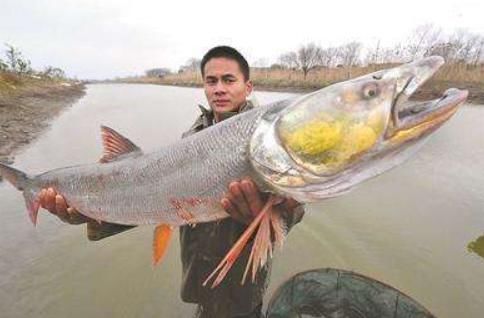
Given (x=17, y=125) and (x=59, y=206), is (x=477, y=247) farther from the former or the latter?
(x=17, y=125)

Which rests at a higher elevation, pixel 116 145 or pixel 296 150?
pixel 296 150

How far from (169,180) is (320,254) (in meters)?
3.68

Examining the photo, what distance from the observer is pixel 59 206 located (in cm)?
283

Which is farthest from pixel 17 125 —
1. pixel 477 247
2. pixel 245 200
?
pixel 245 200

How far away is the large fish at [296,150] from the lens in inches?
60.7

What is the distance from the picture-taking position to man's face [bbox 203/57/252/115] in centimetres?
276

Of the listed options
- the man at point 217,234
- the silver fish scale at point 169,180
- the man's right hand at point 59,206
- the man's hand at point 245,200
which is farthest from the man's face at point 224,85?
the man's right hand at point 59,206

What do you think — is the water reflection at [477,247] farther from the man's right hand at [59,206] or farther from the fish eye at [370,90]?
the man's right hand at [59,206]

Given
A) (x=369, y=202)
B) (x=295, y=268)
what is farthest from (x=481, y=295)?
(x=369, y=202)

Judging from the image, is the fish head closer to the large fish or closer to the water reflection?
the large fish

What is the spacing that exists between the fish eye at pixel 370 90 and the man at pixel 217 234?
99 centimetres

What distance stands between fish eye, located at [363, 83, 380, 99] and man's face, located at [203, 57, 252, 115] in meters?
1.31

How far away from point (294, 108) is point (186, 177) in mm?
749

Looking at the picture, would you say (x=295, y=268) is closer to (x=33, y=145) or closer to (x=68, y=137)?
(x=33, y=145)
